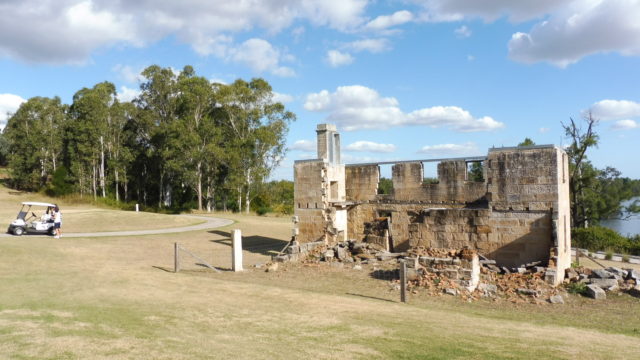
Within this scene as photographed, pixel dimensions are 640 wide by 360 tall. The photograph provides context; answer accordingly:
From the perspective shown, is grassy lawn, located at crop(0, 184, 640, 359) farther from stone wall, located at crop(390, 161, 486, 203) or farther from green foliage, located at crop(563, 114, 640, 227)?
green foliage, located at crop(563, 114, 640, 227)

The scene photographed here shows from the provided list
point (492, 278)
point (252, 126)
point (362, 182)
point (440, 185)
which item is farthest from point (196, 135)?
point (492, 278)

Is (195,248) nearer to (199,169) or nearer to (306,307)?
(306,307)

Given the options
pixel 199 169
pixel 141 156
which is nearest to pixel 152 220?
pixel 199 169

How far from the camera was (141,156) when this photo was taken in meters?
48.7

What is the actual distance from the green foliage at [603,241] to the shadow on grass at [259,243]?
16652mm

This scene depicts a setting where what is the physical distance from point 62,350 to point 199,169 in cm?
3466

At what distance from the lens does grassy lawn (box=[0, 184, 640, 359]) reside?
7180 mm

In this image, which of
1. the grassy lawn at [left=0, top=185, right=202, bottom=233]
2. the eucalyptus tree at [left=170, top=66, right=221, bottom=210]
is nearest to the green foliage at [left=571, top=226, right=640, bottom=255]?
the grassy lawn at [left=0, top=185, right=202, bottom=233]

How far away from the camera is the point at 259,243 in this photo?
25.1 metres

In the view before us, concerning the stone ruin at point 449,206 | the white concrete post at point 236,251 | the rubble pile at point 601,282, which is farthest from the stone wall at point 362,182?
the rubble pile at point 601,282

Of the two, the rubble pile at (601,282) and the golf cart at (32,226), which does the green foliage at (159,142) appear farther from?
the rubble pile at (601,282)

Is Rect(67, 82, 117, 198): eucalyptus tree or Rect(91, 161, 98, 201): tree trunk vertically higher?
Rect(67, 82, 117, 198): eucalyptus tree

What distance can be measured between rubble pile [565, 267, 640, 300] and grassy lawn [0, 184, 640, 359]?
0.46 m

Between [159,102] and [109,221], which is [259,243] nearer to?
[109,221]
